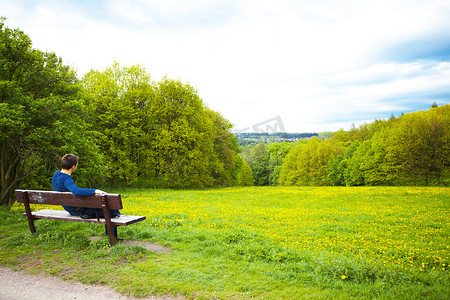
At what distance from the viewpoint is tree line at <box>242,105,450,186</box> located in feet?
118

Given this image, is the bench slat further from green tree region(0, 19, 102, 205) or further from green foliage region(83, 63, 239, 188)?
green foliage region(83, 63, 239, 188)

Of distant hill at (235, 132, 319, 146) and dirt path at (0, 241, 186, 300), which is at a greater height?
distant hill at (235, 132, 319, 146)

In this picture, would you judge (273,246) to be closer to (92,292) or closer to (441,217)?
(92,292)

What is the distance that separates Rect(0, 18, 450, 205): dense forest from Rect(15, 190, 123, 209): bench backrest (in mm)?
3581

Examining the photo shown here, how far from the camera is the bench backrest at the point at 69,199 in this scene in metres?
6.09

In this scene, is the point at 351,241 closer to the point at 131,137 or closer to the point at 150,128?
the point at 131,137

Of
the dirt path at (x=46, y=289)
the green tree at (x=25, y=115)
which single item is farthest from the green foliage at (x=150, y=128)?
the dirt path at (x=46, y=289)

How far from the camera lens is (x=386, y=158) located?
133 ft

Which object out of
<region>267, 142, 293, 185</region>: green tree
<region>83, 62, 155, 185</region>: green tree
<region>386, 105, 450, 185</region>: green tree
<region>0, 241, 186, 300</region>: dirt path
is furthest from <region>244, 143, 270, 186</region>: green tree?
<region>0, 241, 186, 300</region>: dirt path

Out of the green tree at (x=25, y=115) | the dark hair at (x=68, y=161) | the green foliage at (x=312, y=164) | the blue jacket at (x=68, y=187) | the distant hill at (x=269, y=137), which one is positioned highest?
the distant hill at (x=269, y=137)

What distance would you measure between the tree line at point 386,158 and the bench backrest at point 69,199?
41.0 metres

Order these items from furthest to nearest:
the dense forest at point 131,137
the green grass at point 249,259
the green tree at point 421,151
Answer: the green tree at point 421,151 < the dense forest at point 131,137 < the green grass at point 249,259

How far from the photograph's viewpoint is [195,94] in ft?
108

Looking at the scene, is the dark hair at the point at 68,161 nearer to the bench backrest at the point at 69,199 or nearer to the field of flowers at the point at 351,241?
the bench backrest at the point at 69,199
